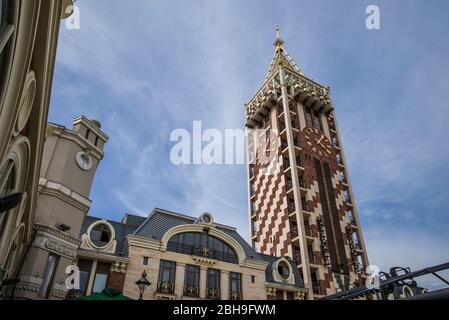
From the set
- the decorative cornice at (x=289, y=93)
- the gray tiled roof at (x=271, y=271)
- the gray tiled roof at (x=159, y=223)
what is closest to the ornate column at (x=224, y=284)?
the gray tiled roof at (x=271, y=271)

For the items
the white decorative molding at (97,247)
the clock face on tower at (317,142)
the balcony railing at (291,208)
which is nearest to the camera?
the white decorative molding at (97,247)

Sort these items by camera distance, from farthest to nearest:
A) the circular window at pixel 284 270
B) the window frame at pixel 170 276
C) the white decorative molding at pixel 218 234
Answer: the circular window at pixel 284 270
the white decorative molding at pixel 218 234
the window frame at pixel 170 276

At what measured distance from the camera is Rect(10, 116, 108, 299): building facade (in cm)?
1061

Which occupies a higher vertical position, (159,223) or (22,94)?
(159,223)

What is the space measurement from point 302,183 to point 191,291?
833 inches

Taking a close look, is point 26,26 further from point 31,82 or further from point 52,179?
point 52,179

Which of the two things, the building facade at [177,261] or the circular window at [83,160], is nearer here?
the circular window at [83,160]

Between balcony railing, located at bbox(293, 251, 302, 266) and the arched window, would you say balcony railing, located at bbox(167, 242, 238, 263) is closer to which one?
the arched window

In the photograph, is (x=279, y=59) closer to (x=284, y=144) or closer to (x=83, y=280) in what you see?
(x=284, y=144)

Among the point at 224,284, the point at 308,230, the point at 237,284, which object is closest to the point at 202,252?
the point at 224,284

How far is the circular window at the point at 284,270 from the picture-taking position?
28577 mm

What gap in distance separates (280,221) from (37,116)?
33079mm

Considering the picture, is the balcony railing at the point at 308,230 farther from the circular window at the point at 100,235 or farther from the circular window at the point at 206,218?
the circular window at the point at 100,235

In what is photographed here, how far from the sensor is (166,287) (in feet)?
69.5
